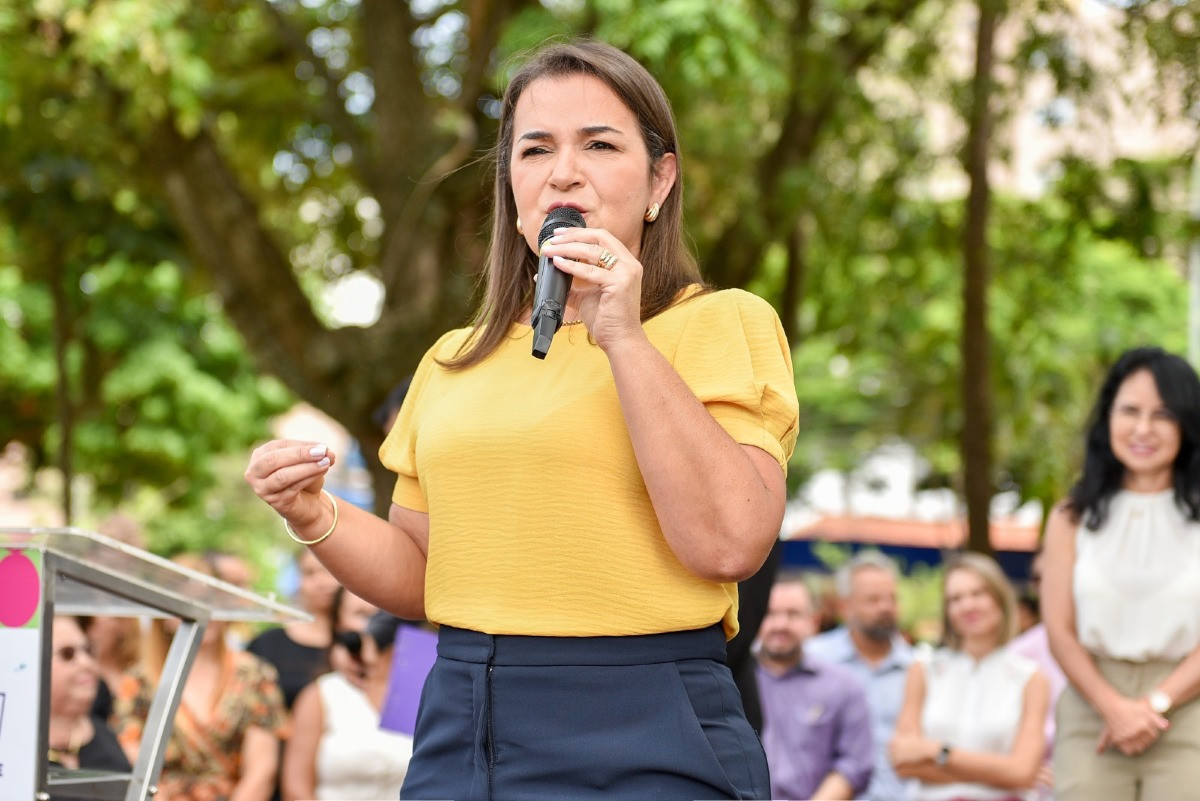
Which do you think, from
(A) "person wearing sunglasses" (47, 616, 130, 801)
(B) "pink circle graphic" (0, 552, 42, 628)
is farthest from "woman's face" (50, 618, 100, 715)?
(B) "pink circle graphic" (0, 552, 42, 628)

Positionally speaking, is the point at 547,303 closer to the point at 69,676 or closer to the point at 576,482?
the point at 576,482

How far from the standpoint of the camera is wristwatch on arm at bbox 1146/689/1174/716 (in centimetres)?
420

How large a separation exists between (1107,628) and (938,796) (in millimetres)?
2050

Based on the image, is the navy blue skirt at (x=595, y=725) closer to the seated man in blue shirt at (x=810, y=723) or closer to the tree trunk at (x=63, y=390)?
the seated man in blue shirt at (x=810, y=723)

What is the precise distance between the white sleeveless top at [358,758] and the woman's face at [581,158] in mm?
3595

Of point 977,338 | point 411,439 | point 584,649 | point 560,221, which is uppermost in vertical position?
point 977,338

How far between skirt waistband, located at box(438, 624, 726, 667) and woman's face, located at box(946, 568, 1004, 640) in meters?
4.70

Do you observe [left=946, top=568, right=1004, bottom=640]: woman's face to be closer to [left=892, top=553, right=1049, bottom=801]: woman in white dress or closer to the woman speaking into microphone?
[left=892, top=553, right=1049, bottom=801]: woman in white dress

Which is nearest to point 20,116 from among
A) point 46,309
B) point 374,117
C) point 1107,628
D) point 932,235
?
point 374,117

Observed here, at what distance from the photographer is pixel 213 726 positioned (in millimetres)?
5691

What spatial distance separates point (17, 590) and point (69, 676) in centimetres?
214

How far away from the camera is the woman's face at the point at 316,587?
21.7 ft

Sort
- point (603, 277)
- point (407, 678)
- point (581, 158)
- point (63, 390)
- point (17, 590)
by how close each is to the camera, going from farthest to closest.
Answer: point (63, 390), point (407, 678), point (17, 590), point (581, 158), point (603, 277)

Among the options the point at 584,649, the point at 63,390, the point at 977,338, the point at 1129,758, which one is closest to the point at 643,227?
the point at 584,649
